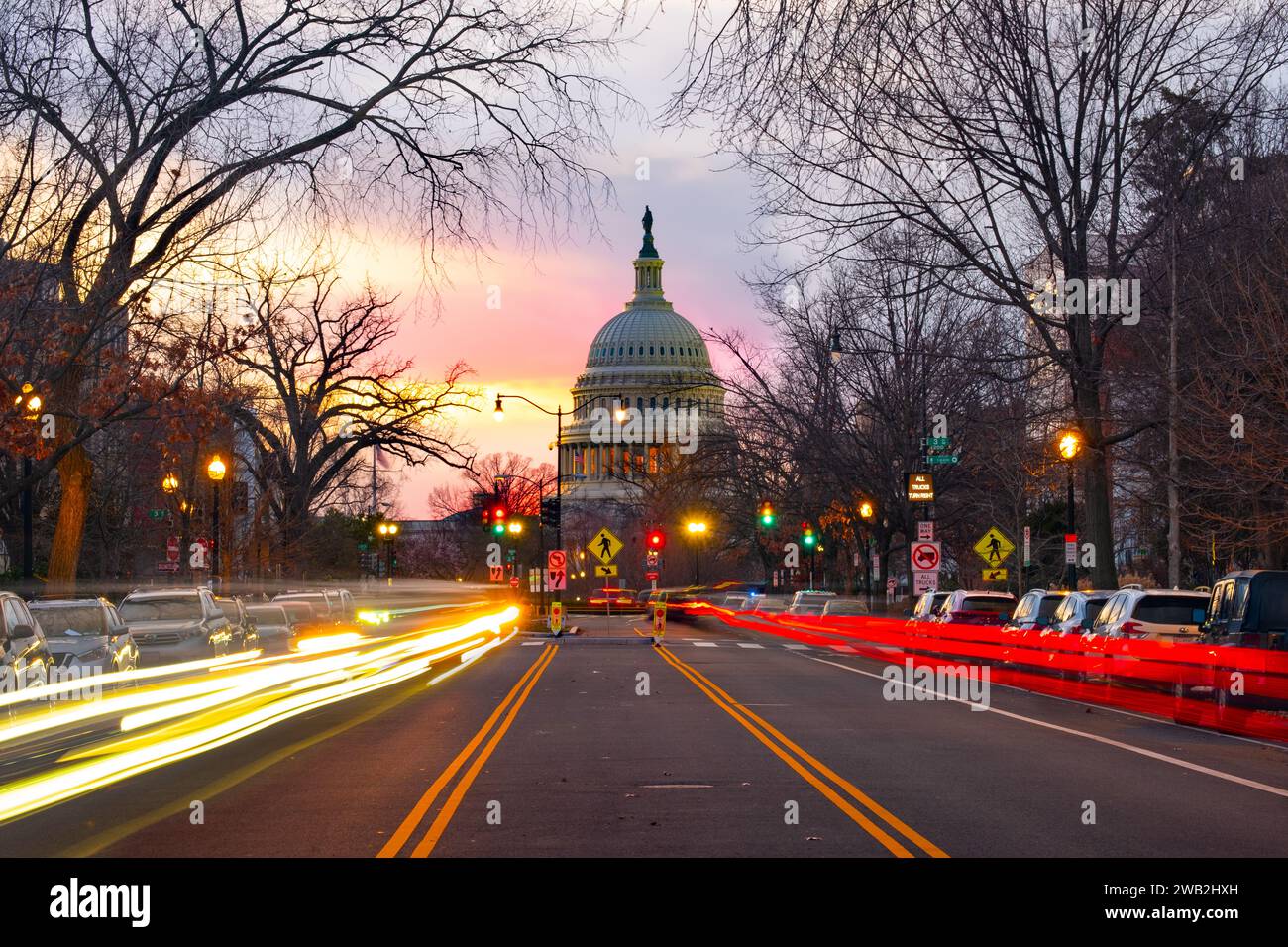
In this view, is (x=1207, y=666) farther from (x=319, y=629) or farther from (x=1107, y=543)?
(x=319, y=629)

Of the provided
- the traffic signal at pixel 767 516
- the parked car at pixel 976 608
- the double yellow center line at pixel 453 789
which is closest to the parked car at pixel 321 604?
the parked car at pixel 976 608

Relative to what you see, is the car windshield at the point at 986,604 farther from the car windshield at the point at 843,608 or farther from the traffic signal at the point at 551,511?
the traffic signal at the point at 551,511

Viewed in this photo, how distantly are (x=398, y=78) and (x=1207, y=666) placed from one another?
13331 millimetres

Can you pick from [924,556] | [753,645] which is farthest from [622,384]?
[924,556]

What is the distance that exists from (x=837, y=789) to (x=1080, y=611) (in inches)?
629

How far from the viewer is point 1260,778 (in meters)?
14.8

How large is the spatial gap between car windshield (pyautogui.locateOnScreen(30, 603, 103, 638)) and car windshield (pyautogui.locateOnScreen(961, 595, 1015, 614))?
2024 centimetres

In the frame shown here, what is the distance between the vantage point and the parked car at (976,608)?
3606 cm

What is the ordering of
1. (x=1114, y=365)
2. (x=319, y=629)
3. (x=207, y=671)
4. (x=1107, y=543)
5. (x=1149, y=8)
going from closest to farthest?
(x=207, y=671) < (x=1149, y=8) < (x=1107, y=543) < (x=319, y=629) < (x=1114, y=365)

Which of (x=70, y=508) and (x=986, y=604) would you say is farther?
(x=986, y=604)

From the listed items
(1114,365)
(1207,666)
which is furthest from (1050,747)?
(1114,365)

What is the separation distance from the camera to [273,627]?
119ft

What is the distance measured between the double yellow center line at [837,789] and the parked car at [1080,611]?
25.7ft

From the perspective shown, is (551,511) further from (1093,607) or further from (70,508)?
(1093,607)
